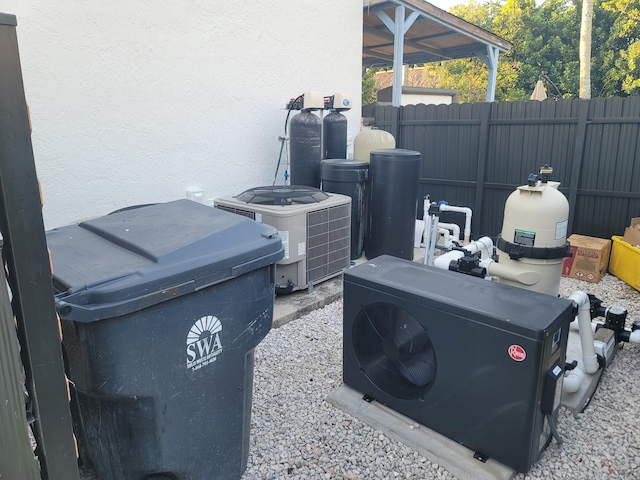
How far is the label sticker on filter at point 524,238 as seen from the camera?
8.95ft

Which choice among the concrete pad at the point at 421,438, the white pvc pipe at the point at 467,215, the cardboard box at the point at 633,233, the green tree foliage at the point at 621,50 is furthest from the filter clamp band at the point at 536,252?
the green tree foliage at the point at 621,50

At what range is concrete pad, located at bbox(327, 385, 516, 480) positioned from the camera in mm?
1890

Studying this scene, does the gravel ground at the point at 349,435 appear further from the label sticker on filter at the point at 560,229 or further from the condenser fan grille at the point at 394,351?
the label sticker on filter at the point at 560,229

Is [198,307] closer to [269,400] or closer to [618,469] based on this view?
[269,400]

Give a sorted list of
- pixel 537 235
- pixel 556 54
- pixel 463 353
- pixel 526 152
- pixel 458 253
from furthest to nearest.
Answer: pixel 556 54, pixel 526 152, pixel 458 253, pixel 537 235, pixel 463 353

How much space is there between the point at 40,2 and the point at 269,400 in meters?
3.19

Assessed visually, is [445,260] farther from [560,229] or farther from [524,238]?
[560,229]

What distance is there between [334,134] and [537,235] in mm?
2695

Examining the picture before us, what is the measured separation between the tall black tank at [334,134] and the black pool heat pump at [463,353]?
2.81 m

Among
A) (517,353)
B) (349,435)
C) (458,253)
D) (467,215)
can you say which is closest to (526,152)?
(467,215)

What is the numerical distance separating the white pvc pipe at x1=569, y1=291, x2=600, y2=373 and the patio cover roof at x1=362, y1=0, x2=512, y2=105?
203 inches

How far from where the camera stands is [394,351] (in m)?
2.20

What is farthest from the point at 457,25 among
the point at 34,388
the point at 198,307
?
the point at 34,388

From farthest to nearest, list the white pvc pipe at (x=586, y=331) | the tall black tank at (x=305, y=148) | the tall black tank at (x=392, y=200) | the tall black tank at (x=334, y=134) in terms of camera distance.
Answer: the tall black tank at (x=334, y=134) < the tall black tank at (x=305, y=148) < the tall black tank at (x=392, y=200) < the white pvc pipe at (x=586, y=331)
